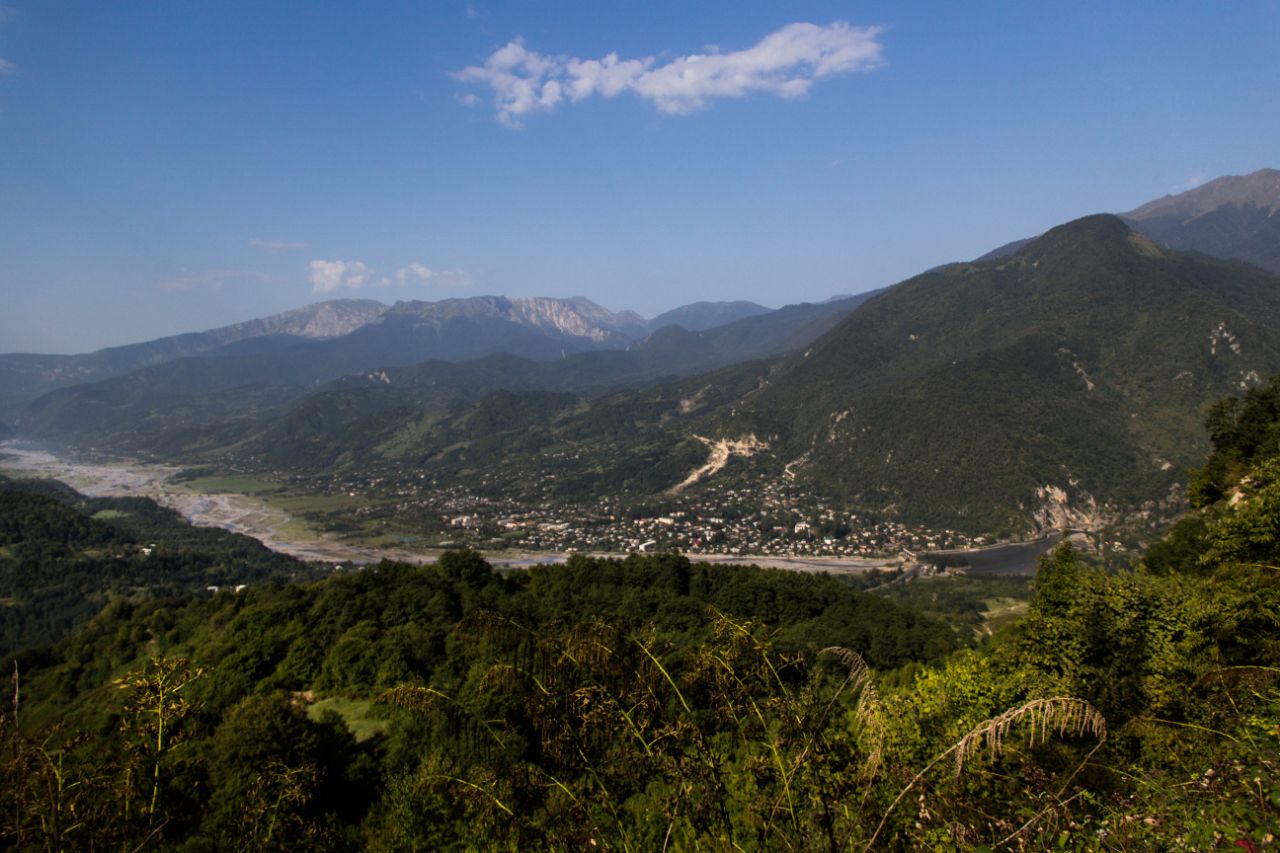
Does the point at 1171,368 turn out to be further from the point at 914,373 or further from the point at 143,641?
the point at 143,641

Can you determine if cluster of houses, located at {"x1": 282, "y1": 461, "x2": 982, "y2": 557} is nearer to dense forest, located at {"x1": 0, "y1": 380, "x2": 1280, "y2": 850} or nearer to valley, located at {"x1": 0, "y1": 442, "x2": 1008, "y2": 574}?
valley, located at {"x1": 0, "y1": 442, "x2": 1008, "y2": 574}

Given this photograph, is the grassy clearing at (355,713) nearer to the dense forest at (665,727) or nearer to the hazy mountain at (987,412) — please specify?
the dense forest at (665,727)

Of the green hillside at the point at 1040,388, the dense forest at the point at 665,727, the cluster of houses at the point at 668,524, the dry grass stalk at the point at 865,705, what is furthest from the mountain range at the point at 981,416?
the dry grass stalk at the point at 865,705

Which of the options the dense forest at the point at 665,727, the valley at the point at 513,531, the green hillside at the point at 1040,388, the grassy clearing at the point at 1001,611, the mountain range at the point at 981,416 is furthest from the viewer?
the mountain range at the point at 981,416

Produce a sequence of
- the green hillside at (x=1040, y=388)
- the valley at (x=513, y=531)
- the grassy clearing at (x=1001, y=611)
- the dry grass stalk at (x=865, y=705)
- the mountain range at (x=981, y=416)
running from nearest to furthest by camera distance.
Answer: the dry grass stalk at (x=865, y=705) < the grassy clearing at (x=1001, y=611) < the valley at (x=513, y=531) < the green hillside at (x=1040, y=388) < the mountain range at (x=981, y=416)

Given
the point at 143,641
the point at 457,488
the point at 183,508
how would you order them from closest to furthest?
the point at 143,641, the point at 183,508, the point at 457,488

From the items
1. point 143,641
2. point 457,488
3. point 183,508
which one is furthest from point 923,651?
point 183,508

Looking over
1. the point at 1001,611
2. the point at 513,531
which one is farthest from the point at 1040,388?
the point at 513,531
